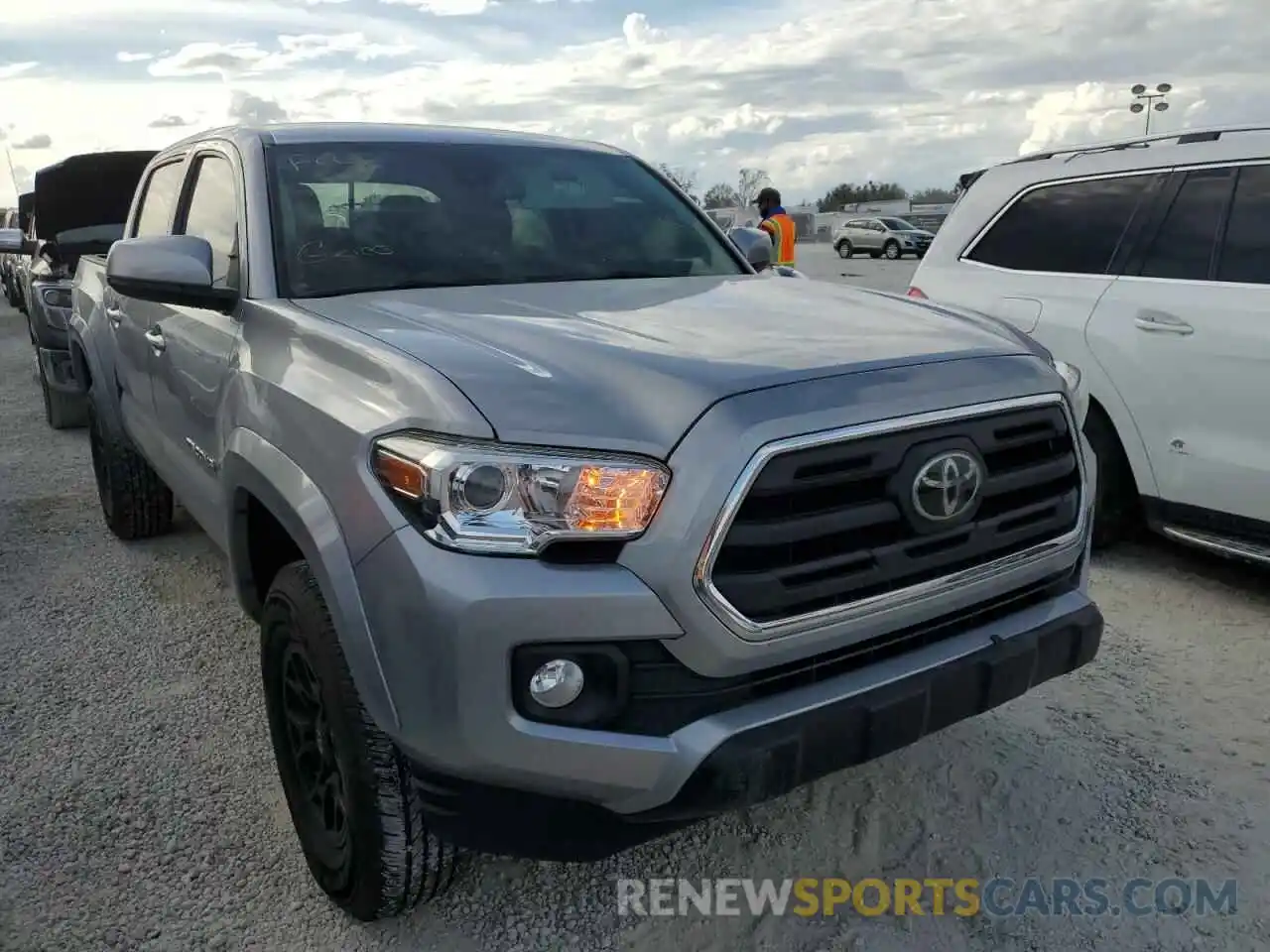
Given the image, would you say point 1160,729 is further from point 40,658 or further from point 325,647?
point 40,658

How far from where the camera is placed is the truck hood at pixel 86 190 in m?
9.09

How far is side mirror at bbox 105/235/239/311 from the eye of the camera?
113 inches

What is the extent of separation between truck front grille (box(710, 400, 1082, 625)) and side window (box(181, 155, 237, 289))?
188 centimetres

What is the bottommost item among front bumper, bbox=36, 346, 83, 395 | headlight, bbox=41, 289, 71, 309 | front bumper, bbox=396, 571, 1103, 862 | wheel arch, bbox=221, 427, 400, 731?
front bumper, bbox=36, 346, 83, 395

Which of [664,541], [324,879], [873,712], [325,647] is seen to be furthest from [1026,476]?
[324,879]

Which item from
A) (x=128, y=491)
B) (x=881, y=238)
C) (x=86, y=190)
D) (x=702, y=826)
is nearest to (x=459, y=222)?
(x=702, y=826)

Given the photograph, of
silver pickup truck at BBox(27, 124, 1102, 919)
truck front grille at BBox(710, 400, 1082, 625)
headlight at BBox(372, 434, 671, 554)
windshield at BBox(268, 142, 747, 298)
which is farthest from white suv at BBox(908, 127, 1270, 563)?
headlight at BBox(372, 434, 671, 554)

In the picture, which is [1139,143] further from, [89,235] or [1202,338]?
[89,235]

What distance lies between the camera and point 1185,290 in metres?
4.33

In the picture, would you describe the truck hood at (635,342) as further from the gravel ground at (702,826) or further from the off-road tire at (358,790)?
the gravel ground at (702,826)

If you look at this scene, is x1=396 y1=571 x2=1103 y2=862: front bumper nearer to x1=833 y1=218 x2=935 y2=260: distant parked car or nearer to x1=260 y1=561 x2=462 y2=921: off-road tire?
x1=260 y1=561 x2=462 y2=921: off-road tire

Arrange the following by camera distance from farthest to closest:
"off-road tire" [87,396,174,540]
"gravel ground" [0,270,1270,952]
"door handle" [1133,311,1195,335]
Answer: "off-road tire" [87,396,174,540] → "door handle" [1133,311,1195,335] → "gravel ground" [0,270,1270,952]

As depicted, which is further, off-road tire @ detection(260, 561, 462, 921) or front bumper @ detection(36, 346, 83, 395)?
front bumper @ detection(36, 346, 83, 395)

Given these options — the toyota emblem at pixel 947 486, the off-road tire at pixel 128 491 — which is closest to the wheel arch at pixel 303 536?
the toyota emblem at pixel 947 486
